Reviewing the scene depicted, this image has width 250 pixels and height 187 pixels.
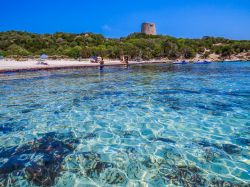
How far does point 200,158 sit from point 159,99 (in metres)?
6.20

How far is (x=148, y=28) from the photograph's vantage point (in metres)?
108

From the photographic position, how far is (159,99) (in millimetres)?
11055

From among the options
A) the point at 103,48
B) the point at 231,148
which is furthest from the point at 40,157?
the point at 103,48

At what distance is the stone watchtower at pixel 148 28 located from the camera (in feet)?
353

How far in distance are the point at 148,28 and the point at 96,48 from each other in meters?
53.9

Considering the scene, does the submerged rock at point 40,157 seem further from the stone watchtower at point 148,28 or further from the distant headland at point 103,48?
the stone watchtower at point 148,28

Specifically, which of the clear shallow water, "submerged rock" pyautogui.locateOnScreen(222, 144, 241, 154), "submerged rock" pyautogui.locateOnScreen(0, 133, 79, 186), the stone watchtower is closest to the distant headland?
the stone watchtower

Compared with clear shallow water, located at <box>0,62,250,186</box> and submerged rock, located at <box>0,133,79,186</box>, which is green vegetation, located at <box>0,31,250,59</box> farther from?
submerged rock, located at <box>0,133,79,186</box>

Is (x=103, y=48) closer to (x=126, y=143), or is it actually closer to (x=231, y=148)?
(x=126, y=143)

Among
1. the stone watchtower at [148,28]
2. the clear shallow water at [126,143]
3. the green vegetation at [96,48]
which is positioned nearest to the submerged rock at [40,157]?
the clear shallow water at [126,143]

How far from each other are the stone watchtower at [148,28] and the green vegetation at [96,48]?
86.5 ft

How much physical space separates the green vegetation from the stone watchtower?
2638cm

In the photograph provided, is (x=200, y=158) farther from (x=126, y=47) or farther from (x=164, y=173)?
(x=126, y=47)

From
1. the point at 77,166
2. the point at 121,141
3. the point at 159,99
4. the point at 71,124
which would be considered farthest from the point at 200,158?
the point at 159,99
